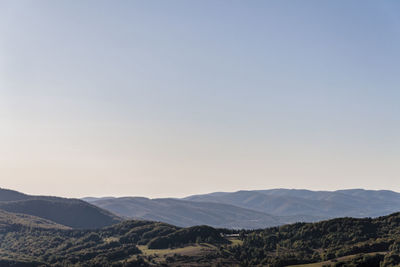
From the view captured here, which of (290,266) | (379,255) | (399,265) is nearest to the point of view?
(399,265)

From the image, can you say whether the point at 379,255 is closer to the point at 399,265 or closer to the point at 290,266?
the point at 399,265

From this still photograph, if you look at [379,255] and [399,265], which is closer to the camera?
[399,265]

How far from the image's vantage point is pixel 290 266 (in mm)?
199125

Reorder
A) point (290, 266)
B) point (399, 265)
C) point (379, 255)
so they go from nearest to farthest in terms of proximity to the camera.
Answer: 1. point (399, 265)
2. point (379, 255)
3. point (290, 266)

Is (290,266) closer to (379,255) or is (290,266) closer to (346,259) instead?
(346,259)

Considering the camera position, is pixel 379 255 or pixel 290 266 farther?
pixel 290 266

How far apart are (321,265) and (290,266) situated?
15.1m

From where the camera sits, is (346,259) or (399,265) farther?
(346,259)

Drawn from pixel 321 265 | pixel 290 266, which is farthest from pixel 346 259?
pixel 290 266

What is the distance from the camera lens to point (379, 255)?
185125 millimetres

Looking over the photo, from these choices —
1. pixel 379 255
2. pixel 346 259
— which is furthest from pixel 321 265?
pixel 379 255

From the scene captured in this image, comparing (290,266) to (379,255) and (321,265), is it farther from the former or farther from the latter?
(379,255)

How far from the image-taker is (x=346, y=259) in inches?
7475

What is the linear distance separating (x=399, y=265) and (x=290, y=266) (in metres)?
50.3
